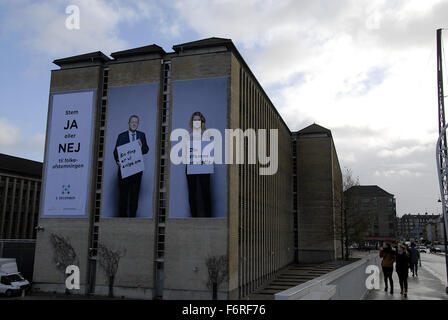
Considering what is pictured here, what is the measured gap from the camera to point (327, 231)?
64375mm

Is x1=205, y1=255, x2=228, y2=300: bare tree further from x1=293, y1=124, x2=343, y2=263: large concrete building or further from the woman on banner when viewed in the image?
x1=293, y1=124, x2=343, y2=263: large concrete building

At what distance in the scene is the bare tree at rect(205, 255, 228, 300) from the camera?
31716mm

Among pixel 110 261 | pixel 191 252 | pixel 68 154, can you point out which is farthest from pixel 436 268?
pixel 68 154

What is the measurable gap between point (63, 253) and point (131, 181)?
962cm

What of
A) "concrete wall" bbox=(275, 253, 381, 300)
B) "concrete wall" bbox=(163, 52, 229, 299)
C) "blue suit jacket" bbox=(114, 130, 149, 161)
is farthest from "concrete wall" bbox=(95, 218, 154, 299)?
"concrete wall" bbox=(275, 253, 381, 300)

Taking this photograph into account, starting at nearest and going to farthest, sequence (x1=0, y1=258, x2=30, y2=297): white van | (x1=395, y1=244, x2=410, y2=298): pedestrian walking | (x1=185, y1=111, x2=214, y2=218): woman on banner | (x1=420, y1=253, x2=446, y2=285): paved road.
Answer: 1. (x1=395, y1=244, x2=410, y2=298): pedestrian walking
2. (x1=420, y1=253, x2=446, y2=285): paved road
3. (x1=185, y1=111, x2=214, y2=218): woman on banner
4. (x1=0, y1=258, x2=30, y2=297): white van

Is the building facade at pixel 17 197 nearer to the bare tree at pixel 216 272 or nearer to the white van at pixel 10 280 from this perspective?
the white van at pixel 10 280

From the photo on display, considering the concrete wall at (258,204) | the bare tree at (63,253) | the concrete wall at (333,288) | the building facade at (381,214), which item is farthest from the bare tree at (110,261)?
the building facade at (381,214)

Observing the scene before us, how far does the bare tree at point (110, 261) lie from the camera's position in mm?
35094

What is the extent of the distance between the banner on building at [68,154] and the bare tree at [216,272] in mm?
13652

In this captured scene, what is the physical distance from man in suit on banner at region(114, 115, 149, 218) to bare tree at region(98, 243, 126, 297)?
339cm
